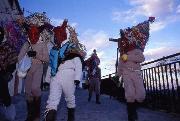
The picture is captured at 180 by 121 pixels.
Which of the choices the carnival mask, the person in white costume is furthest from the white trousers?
the carnival mask

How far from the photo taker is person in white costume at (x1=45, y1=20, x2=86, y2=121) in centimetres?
609

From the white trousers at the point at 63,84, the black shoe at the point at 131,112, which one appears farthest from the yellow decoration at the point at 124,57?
the white trousers at the point at 63,84

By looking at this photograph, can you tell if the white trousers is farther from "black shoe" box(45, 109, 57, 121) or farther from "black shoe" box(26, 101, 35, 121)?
"black shoe" box(26, 101, 35, 121)

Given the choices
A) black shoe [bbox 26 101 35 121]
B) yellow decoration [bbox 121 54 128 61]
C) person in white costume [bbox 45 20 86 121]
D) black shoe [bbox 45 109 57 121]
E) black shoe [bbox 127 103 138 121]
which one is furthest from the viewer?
yellow decoration [bbox 121 54 128 61]

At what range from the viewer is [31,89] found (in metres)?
6.62

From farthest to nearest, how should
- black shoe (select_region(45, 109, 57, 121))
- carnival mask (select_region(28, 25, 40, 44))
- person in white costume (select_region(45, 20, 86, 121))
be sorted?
1. carnival mask (select_region(28, 25, 40, 44))
2. person in white costume (select_region(45, 20, 86, 121))
3. black shoe (select_region(45, 109, 57, 121))

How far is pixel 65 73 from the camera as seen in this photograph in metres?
6.28

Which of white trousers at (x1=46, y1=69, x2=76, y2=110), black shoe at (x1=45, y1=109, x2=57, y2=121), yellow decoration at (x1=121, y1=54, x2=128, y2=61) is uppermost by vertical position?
yellow decoration at (x1=121, y1=54, x2=128, y2=61)

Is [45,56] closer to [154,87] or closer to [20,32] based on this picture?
[20,32]

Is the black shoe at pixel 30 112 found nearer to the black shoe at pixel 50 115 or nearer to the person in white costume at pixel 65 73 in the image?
the person in white costume at pixel 65 73

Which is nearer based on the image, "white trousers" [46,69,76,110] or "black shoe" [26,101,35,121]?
"white trousers" [46,69,76,110]

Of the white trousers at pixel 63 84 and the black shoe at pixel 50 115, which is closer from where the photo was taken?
the black shoe at pixel 50 115

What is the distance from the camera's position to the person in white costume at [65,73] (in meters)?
6.09

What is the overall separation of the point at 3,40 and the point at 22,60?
0.58 metres
